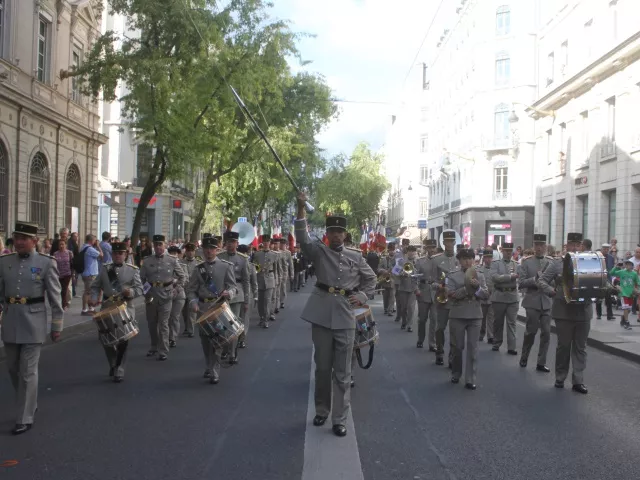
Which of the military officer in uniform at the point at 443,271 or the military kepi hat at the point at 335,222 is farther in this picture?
the military officer in uniform at the point at 443,271

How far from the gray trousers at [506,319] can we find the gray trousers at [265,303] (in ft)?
18.2

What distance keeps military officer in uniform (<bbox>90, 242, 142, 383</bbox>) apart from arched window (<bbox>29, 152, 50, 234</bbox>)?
47.9 ft

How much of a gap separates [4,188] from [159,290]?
469 inches

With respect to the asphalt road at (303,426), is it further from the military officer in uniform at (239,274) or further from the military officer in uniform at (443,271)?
the military officer in uniform at (239,274)

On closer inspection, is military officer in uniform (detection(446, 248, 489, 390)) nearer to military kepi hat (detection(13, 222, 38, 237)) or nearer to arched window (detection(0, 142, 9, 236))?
military kepi hat (detection(13, 222, 38, 237))

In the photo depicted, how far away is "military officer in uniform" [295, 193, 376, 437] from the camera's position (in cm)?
703

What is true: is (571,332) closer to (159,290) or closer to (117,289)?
(117,289)

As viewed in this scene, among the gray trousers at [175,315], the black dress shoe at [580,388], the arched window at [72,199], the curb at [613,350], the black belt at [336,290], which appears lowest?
the curb at [613,350]

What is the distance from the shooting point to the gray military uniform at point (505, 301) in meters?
12.5

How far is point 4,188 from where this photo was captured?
21.0 metres

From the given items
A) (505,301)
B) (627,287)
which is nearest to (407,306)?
(505,301)

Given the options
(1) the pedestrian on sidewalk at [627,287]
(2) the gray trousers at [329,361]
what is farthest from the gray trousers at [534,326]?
(1) the pedestrian on sidewalk at [627,287]

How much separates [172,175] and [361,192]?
54698mm

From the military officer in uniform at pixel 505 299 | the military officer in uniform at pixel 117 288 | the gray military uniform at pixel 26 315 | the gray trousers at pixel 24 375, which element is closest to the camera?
the gray trousers at pixel 24 375
